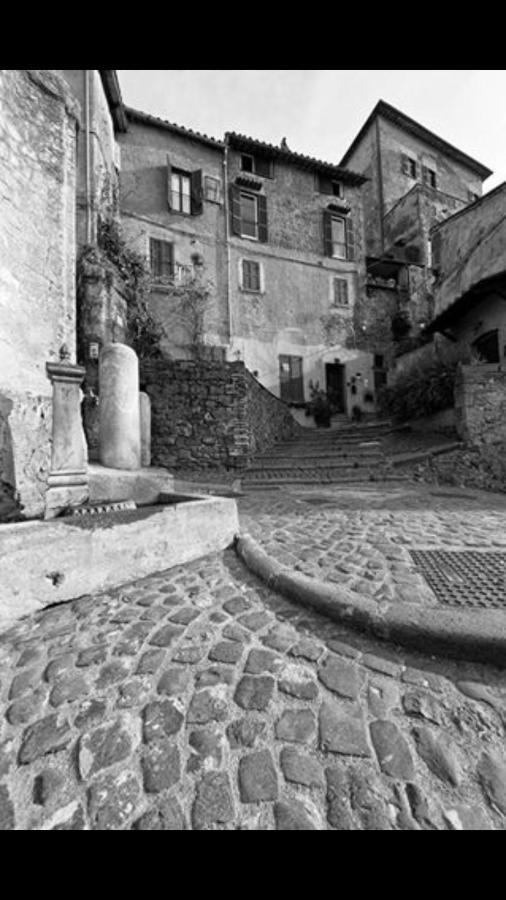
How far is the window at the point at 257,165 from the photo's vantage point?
15.2m

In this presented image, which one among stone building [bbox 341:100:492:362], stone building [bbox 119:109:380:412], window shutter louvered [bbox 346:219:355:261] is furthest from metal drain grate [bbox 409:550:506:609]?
window shutter louvered [bbox 346:219:355:261]

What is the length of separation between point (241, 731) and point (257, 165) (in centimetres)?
1984

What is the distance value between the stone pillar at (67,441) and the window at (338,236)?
16.7m

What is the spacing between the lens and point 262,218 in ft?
50.8

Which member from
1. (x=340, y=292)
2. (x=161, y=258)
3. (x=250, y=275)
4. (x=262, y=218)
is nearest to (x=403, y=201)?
(x=340, y=292)

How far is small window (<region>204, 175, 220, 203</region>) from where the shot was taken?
46.1 feet

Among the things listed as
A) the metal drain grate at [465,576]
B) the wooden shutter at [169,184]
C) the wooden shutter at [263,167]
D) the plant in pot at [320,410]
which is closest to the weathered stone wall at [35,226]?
the metal drain grate at [465,576]

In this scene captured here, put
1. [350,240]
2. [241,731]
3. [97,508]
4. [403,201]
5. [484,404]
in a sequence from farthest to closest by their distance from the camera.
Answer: [403,201], [350,240], [484,404], [97,508], [241,731]

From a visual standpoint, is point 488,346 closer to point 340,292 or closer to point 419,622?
point 340,292

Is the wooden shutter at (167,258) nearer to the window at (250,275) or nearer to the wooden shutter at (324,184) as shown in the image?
the window at (250,275)

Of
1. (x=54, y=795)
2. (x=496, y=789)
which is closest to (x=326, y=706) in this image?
(x=496, y=789)

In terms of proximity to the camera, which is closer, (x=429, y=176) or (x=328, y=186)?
(x=328, y=186)
